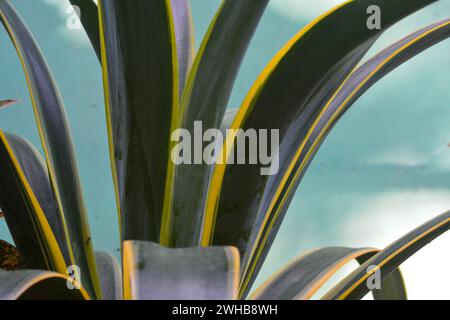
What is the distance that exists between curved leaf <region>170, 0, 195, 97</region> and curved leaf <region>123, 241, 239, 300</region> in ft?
1.03

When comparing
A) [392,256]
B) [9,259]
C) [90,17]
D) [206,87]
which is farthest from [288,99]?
[9,259]

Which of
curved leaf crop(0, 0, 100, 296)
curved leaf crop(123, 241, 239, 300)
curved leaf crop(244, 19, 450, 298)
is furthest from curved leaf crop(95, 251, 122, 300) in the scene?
curved leaf crop(123, 241, 239, 300)

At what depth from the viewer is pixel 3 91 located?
1.26 meters

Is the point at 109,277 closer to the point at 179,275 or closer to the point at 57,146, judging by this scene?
the point at 57,146

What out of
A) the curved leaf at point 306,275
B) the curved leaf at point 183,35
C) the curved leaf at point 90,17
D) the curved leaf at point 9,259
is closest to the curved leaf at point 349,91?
the curved leaf at point 306,275

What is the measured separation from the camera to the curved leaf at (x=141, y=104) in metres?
0.39

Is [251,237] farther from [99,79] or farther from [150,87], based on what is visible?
[99,79]

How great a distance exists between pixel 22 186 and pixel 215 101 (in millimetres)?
190

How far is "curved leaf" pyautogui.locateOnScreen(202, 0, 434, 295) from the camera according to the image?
15.2 inches

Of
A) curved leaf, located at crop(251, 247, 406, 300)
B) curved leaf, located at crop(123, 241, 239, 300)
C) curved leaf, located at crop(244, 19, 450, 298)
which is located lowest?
curved leaf, located at crop(123, 241, 239, 300)

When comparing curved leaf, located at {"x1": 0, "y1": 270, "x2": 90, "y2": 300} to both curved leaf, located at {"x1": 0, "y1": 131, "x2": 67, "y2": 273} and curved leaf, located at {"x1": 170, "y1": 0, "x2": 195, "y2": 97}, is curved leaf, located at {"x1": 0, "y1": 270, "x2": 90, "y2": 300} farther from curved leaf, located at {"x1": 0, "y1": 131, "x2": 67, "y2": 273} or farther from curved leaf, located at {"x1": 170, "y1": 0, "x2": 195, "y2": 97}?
curved leaf, located at {"x1": 170, "y1": 0, "x2": 195, "y2": 97}

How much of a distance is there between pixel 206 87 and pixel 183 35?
170 mm

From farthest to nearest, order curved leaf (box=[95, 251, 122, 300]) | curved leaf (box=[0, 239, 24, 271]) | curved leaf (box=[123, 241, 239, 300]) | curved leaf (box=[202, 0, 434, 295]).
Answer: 1. curved leaf (box=[0, 239, 24, 271])
2. curved leaf (box=[95, 251, 122, 300])
3. curved leaf (box=[202, 0, 434, 295])
4. curved leaf (box=[123, 241, 239, 300])
